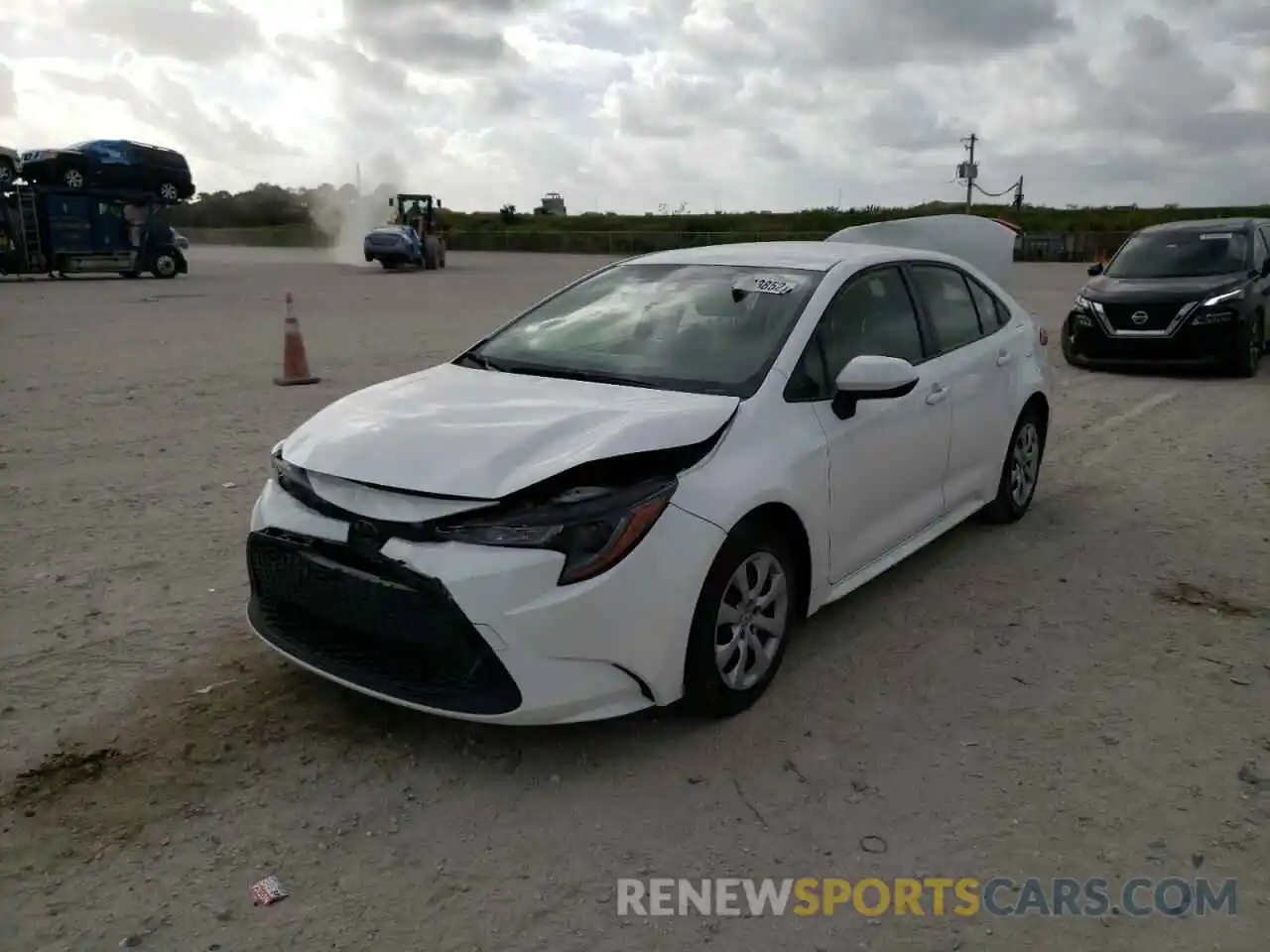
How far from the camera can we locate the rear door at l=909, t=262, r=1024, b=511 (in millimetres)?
5070

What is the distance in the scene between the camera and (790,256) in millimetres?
4832

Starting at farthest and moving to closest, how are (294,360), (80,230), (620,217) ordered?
(620,217) → (80,230) → (294,360)

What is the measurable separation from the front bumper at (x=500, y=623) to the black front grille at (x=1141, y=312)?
385 inches

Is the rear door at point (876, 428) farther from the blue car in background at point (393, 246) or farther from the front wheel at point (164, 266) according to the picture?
the blue car in background at point (393, 246)

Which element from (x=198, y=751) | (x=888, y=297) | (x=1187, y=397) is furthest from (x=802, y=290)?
(x=1187, y=397)

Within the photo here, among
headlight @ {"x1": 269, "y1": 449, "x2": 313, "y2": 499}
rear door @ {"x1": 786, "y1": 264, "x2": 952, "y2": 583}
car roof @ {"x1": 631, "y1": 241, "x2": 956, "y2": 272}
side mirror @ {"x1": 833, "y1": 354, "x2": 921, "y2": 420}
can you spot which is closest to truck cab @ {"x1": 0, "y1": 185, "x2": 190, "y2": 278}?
car roof @ {"x1": 631, "y1": 241, "x2": 956, "y2": 272}

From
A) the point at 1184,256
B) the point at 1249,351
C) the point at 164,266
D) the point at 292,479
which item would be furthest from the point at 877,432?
the point at 164,266

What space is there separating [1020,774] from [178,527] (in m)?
4.44

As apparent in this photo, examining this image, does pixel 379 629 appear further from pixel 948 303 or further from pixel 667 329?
pixel 948 303

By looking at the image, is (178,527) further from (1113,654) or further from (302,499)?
(1113,654)

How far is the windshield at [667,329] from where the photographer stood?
4090 millimetres

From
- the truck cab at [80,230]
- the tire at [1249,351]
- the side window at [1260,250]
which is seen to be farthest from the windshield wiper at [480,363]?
the truck cab at [80,230]

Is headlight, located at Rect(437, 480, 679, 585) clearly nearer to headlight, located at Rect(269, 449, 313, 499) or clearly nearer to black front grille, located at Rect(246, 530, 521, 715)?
black front grille, located at Rect(246, 530, 521, 715)

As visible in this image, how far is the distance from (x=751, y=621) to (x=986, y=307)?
284 cm
